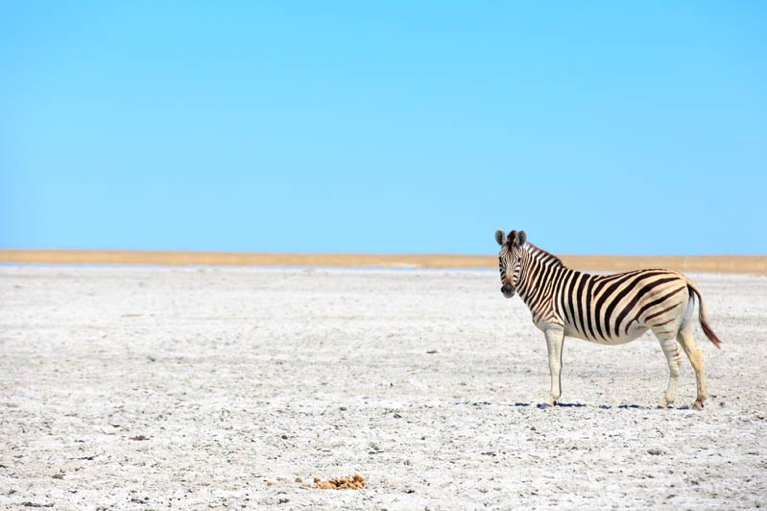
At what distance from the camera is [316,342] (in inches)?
680

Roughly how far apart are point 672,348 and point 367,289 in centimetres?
1968

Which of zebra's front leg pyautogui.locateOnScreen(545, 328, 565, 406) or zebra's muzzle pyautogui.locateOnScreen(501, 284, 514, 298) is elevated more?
zebra's muzzle pyautogui.locateOnScreen(501, 284, 514, 298)

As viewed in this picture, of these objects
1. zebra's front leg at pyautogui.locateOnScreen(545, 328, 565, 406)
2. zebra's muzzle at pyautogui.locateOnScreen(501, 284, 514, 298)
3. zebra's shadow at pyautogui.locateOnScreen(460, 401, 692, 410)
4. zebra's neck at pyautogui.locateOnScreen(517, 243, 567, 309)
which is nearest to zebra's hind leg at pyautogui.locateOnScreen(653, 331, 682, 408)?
zebra's shadow at pyautogui.locateOnScreen(460, 401, 692, 410)

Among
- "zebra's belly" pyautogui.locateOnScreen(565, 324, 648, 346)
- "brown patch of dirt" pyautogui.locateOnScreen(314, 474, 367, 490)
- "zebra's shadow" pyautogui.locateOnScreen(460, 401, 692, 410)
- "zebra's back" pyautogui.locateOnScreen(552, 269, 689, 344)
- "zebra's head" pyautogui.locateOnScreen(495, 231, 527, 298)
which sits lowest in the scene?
"brown patch of dirt" pyautogui.locateOnScreen(314, 474, 367, 490)

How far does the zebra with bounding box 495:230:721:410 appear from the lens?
991cm

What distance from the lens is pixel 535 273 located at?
10672 millimetres

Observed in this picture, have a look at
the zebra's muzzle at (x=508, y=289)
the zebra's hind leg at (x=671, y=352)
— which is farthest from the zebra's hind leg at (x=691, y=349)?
the zebra's muzzle at (x=508, y=289)

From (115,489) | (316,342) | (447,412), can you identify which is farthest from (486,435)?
(316,342)

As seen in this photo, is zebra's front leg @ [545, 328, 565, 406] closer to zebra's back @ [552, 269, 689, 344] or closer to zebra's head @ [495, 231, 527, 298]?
A: zebra's back @ [552, 269, 689, 344]

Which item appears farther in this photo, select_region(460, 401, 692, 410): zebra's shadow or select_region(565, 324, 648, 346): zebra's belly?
select_region(460, 401, 692, 410): zebra's shadow

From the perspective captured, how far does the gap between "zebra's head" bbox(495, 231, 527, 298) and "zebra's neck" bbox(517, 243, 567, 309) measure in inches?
3.3

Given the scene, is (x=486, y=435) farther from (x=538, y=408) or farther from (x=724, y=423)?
(x=724, y=423)

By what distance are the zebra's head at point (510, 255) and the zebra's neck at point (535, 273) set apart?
8 cm

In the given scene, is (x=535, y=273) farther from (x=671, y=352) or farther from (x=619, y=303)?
(x=671, y=352)
